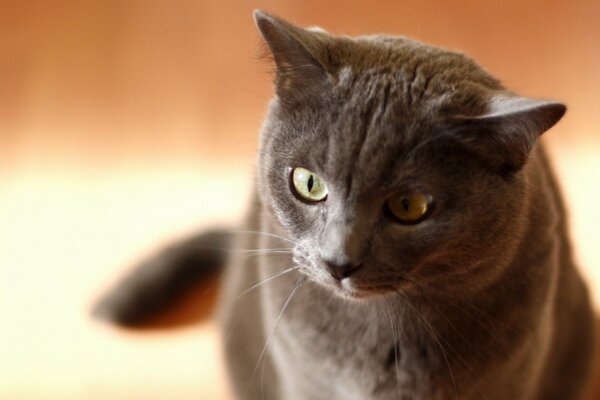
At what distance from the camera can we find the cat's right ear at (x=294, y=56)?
2.80 ft

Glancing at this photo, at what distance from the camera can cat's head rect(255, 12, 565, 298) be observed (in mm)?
827

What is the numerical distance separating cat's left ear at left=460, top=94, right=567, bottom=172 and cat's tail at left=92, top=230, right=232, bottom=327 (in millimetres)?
679

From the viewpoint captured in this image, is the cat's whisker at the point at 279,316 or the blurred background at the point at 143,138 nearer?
Answer: the cat's whisker at the point at 279,316

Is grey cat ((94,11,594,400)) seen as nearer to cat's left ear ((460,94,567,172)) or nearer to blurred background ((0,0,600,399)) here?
cat's left ear ((460,94,567,172))

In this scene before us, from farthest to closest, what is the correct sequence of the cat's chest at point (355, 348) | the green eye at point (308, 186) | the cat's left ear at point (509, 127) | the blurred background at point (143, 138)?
1. the blurred background at point (143, 138)
2. the cat's chest at point (355, 348)
3. the green eye at point (308, 186)
4. the cat's left ear at point (509, 127)

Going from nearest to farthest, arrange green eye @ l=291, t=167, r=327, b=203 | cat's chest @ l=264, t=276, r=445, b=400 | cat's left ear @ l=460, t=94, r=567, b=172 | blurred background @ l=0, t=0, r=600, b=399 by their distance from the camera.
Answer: cat's left ear @ l=460, t=94, r=567, b=172, green eye @ l=291, t=167, r=327, b=203, cat's chest @ l=264, t=276, r=445, b=400, blurred background @ l=0, t=0, r=600, b=399

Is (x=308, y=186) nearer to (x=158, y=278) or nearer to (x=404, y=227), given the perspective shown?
(x=404, y=227)

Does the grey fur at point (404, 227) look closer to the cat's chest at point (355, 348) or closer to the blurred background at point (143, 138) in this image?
the cat's chest at point (355, 348)

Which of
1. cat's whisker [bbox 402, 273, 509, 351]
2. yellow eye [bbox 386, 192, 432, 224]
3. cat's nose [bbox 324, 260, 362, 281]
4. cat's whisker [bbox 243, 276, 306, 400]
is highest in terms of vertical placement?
yellow eye [bbox 386, 192, 432, 224]

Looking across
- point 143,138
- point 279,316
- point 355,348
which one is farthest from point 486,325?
point 143,138

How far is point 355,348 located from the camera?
995mm

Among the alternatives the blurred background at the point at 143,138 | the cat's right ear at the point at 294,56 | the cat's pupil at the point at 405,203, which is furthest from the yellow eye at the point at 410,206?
the blurred background at the point at 143,138

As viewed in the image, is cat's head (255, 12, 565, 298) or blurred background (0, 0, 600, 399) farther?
blurred background (0, 0, 600, 399)

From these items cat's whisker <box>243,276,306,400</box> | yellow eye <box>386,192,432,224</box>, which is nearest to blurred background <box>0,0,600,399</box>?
cat's whisker <box>243,276,306,400</box>
